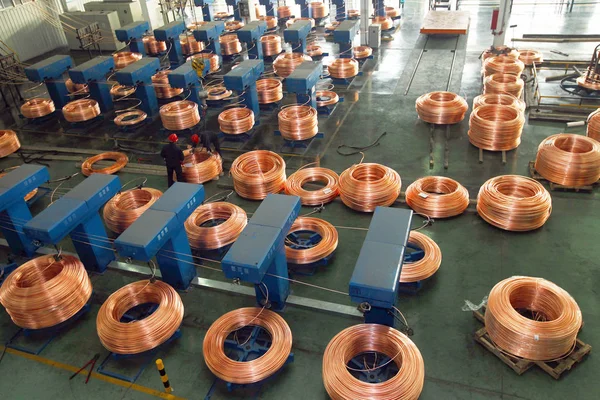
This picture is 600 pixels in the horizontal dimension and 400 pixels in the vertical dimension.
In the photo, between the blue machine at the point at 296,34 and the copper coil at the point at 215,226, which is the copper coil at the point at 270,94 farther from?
the copper coil at the point at 215,226

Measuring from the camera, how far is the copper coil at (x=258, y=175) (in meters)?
9.31

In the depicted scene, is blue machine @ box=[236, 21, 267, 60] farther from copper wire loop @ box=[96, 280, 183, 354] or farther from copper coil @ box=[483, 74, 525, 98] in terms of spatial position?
copper wire loop @ box=[96, 280, 183, 354]

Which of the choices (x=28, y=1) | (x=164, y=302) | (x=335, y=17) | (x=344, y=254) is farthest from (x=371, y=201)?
(x=28, y=1)

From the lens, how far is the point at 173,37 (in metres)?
17.4

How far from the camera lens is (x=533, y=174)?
9.32m

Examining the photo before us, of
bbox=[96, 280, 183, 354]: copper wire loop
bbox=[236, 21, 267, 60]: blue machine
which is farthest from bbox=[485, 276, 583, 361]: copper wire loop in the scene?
bbox=[236, 21, 267, 60]: blue machine

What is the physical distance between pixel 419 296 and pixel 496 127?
490cm

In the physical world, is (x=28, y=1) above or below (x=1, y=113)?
above

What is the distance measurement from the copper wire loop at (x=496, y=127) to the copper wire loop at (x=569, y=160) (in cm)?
88

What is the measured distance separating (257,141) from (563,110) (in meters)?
7.85

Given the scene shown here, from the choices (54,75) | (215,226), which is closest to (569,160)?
(215,226)

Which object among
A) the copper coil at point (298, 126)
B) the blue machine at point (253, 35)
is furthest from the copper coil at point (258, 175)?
the blue machine at point (253, 35)

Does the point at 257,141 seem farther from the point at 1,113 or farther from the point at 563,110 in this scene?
the point at 1,113

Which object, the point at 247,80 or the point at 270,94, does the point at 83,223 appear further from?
the point at 270,94
